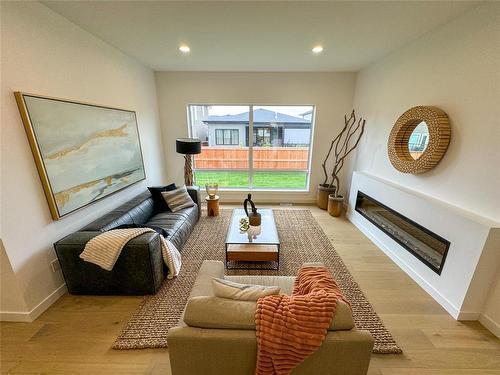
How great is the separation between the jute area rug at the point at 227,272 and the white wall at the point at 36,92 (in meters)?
0.97

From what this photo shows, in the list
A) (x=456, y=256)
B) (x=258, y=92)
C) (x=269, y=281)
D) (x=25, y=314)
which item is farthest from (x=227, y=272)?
(x=258, y=92)

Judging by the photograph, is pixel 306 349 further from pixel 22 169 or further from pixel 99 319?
pixel 22 169

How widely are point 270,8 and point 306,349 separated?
8.36ft

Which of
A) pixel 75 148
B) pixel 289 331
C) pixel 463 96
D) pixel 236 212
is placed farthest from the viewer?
pixel 236 212

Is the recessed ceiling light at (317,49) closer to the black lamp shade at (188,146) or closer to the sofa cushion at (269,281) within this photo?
the black lamp shade at (188,146)

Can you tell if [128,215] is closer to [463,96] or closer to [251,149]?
[251,149]

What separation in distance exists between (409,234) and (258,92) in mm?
3410

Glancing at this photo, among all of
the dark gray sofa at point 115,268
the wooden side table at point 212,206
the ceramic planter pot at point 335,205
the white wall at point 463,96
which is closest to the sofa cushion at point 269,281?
the dark gray sofa at point 115,268

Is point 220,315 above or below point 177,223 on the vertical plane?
above

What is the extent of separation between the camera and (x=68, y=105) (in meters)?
2.07

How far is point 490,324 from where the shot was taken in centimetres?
171

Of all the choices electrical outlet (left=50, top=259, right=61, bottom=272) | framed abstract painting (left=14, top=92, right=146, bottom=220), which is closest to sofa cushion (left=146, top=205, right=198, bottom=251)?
framed abstract painting (left=14, top=92, right=146, bottom=220)

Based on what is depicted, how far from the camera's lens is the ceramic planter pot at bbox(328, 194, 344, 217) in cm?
388

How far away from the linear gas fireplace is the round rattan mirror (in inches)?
24.9
